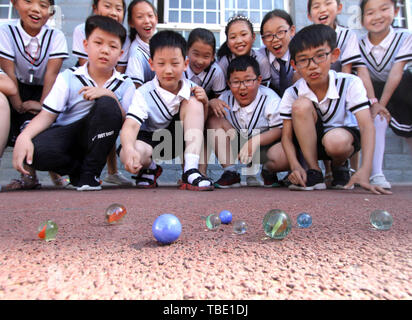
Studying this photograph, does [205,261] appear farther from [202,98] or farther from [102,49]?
[102,49]

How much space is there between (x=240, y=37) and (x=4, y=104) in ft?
5.19

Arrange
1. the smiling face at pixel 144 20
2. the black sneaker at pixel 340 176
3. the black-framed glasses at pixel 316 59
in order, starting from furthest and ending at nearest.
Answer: the smiling face at pixel 144 20 < the black sneaker at pixel 340 176 < the black-framed glasses at pixel 316 59

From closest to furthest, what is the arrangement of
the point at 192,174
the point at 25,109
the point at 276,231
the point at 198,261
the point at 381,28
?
the point at 198,261 < the point at 276,231 < the point at 192,174 < the point at 25,109 < the point at 381,28

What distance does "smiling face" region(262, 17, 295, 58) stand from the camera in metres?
2.27

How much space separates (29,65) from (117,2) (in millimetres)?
792

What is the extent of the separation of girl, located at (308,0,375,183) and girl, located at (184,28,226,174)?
81 cm

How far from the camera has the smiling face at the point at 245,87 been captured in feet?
7.08

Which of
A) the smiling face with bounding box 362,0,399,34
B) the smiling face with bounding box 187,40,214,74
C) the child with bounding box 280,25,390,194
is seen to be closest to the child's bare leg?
the child with bounding box 280,25,390,194

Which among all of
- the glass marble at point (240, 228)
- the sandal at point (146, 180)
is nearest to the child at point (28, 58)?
the sandal at point (146, 180)

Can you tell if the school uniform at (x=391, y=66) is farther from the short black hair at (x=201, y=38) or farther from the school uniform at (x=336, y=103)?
the short black hair at (x=201, y=38)

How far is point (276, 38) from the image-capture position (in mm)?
2270

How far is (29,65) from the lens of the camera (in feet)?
7.20
